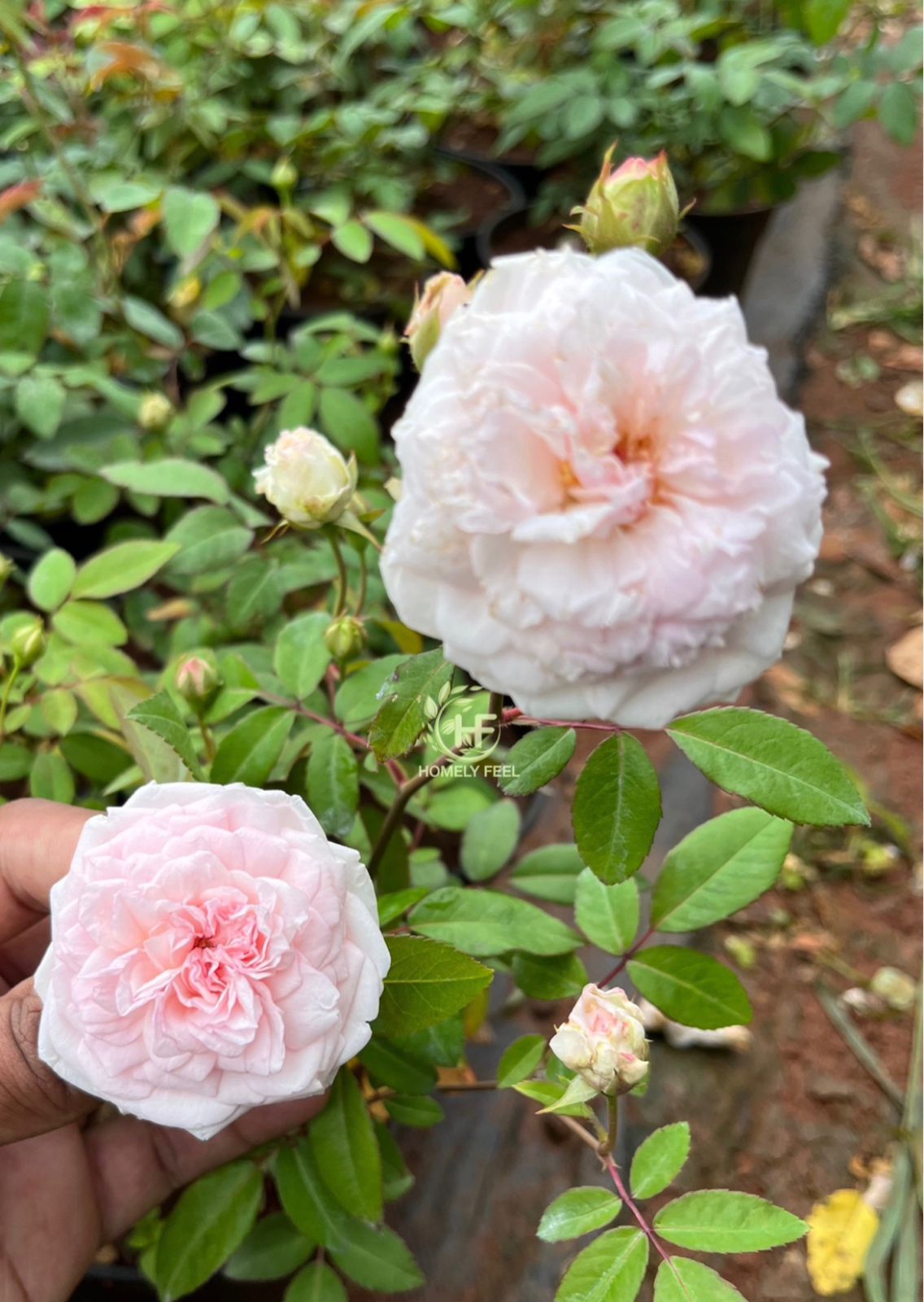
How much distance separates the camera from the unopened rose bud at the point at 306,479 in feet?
1.53

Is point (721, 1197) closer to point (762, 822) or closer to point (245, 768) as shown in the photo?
point (762, 822)

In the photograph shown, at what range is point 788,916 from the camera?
3.60 ft

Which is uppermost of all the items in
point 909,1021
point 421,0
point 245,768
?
point 421,0

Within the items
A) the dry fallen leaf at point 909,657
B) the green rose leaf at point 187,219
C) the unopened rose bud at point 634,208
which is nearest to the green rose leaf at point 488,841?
the unopened rose bud at point 634,208

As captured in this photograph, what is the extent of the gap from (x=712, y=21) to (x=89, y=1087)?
1355 millimetres

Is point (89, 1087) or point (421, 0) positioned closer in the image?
point (89, 1087)

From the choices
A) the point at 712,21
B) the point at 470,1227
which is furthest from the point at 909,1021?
the point at 712,21

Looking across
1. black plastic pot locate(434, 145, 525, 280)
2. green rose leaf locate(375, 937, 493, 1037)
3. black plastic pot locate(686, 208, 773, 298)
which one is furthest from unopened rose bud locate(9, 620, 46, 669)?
black plastic pot locate(686, 208, 773, 298)

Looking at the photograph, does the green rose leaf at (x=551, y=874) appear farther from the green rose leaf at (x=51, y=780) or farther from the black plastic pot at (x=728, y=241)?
the black plastic pot at (x=728, y=241)

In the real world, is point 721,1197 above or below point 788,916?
above

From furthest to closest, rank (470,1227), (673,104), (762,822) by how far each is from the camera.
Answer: (673,104), (470,1227), (762,822)

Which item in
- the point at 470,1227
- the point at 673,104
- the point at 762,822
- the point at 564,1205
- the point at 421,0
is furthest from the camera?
the point at 673,104

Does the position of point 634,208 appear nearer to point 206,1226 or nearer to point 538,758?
point 538,758

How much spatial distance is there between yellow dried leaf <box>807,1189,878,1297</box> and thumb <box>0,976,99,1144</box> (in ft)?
2.14
